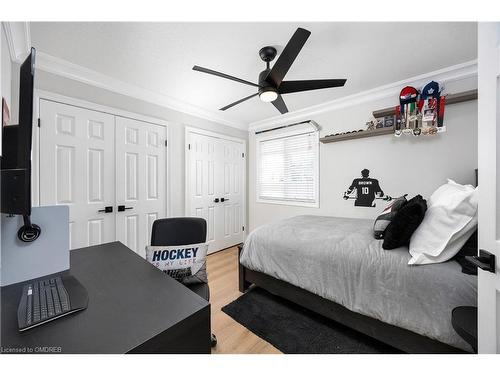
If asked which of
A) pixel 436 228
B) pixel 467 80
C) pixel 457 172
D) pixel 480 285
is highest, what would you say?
pixel 467 80

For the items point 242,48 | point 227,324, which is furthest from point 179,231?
point 242,48

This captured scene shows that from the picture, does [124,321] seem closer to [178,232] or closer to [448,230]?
[178,232]

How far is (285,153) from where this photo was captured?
3740 mm

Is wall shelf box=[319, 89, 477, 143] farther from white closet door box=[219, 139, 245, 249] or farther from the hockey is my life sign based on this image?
the hockey is my life sign

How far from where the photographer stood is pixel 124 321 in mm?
646

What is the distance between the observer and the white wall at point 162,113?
212cm

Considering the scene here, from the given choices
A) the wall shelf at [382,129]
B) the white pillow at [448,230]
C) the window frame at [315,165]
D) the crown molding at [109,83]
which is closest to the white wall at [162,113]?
the crown molding at [109,83]

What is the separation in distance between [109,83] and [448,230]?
135 inches

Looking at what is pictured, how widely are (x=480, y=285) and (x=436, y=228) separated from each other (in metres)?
0.54

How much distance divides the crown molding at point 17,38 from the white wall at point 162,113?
0.31 m

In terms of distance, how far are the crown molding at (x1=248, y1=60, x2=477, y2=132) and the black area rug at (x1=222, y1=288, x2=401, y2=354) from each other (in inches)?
108
